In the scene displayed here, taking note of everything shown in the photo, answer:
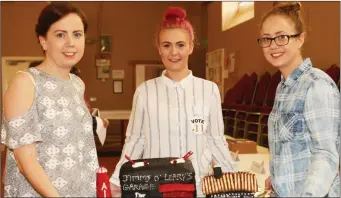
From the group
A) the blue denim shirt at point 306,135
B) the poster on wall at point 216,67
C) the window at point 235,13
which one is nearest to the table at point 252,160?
the blue denim shirt at point 306,135

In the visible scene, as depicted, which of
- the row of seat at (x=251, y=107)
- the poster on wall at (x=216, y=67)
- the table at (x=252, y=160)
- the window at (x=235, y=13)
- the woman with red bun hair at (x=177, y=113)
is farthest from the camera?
the poster on wall at (x=216, y=67)

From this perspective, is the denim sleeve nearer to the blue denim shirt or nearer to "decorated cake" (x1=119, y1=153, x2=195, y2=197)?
the blue denim shirt

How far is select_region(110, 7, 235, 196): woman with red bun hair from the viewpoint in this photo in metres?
1.63

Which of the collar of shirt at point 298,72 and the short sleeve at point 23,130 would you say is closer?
the short sleeve at point 23,130

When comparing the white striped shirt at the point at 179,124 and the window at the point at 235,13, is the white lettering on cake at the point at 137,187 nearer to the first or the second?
the white striped shirt at the point at 179,124

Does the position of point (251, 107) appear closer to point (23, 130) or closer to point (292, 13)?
point (292, 13)

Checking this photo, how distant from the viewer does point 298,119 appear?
1224 mm

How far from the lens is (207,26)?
9234 mm

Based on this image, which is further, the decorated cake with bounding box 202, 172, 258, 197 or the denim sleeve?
the decorated cake with bounding box 202, 172, 258, 197

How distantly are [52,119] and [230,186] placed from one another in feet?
2.00

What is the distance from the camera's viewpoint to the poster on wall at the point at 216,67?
26.0 ft

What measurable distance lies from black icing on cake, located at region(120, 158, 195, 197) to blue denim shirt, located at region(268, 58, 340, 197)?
0.32 meters

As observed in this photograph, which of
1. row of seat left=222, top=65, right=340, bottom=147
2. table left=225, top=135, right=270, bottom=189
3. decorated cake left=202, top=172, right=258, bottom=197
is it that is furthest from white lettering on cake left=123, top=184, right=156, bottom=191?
row of seat left=222, top=65, right=340, bottom=147

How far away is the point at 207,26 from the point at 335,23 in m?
5.05
